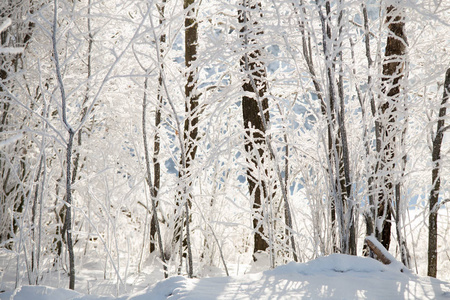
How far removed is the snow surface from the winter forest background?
35 centimetres

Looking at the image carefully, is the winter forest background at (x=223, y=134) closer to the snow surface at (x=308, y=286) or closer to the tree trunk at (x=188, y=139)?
the tree trunk at (x=188, y=139)

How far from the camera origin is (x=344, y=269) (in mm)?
1700

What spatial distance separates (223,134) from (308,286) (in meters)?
2.54

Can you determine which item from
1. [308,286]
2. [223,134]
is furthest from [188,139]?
[308,286]

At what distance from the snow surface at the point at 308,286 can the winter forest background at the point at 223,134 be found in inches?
13.6

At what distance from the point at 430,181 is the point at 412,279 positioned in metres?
1.56

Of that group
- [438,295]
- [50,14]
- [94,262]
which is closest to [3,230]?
[94,262]

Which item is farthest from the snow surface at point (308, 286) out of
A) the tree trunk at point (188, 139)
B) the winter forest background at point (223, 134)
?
the tree trunk at point (188, 139)

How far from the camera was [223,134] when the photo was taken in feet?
13.0

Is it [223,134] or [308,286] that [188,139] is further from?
[308,286]

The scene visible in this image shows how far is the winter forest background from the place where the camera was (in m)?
2.07

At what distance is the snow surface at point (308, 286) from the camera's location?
1.45m

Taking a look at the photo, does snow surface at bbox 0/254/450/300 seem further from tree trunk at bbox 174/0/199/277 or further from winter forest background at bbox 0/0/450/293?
tree trunk at bbox 174/0/199/277

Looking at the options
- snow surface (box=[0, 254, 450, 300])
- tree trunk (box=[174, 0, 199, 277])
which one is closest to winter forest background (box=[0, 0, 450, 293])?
tree trunk (box=[174, 0, 199, 277])
